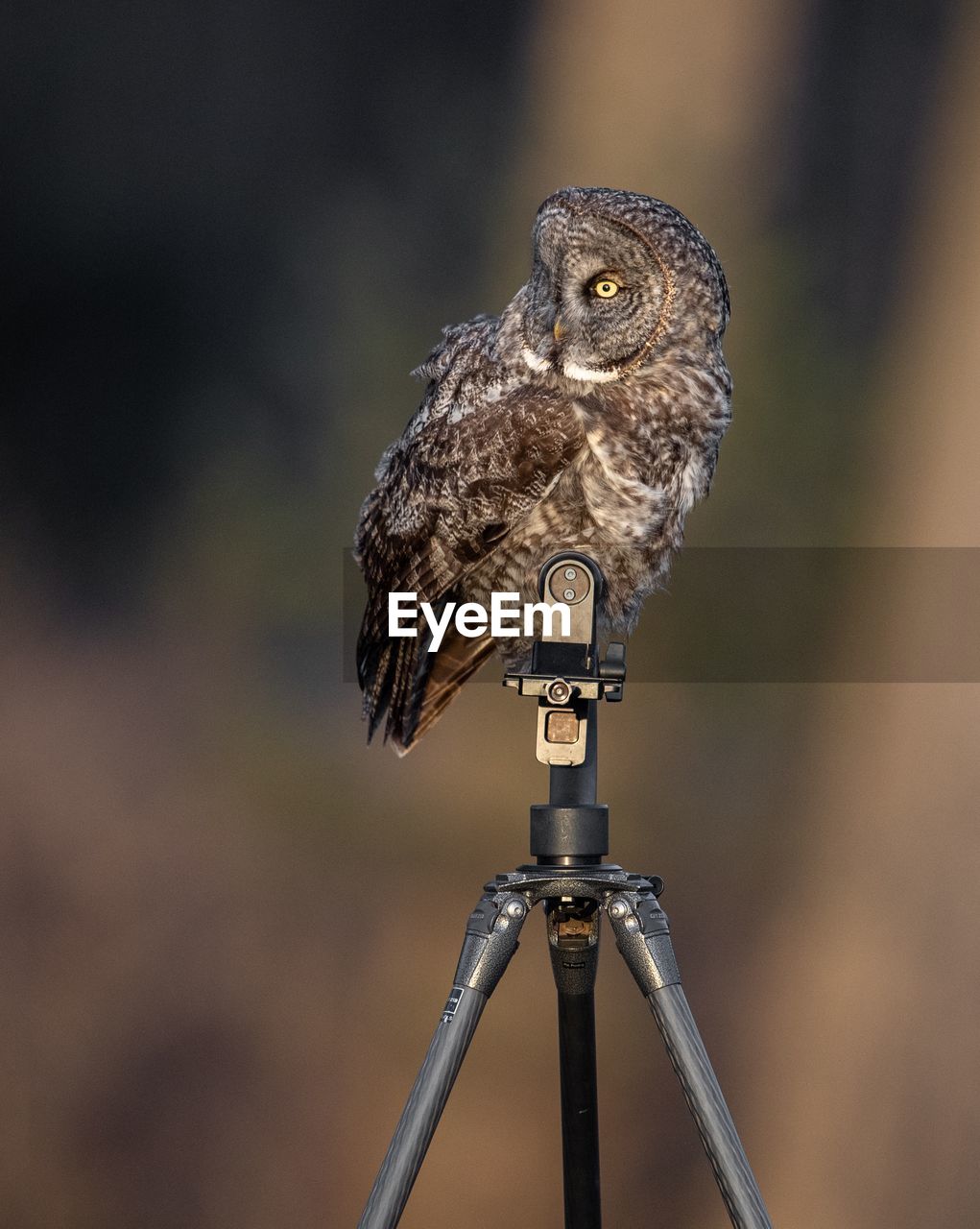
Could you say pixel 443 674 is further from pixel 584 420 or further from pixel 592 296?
pixel 592 296

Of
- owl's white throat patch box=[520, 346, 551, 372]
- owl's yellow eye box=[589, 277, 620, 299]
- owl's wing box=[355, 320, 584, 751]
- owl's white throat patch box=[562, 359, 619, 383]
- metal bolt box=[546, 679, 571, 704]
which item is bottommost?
metal bolt box=[546, 679, 571, 704]

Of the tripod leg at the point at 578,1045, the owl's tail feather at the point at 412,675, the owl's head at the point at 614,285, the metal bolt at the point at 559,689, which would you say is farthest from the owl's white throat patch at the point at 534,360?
the tripod leg at the point at 578,1045

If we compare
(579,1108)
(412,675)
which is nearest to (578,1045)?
(579,1108)

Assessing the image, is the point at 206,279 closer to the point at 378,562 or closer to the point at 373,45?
the point at 373,45

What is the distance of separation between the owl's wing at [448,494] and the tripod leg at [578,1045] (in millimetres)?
478

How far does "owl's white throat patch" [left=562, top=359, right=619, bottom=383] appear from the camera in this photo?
1564 millimetres

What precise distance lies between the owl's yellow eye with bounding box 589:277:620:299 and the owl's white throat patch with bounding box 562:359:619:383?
Result: 83mm

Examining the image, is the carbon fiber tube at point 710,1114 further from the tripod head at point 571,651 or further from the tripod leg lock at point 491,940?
the tripod head at point 571,651

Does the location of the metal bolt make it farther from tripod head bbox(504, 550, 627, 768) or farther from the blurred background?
the blurred background

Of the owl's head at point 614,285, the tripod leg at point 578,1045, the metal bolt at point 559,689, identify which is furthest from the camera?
the owl's head at point 614,285

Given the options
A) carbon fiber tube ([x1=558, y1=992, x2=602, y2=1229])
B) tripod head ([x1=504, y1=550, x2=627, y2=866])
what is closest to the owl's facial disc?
tripod head ([x1=504, y1=550, x2=627, y2=866])

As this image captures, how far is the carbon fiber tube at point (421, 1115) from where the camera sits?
1280 mm

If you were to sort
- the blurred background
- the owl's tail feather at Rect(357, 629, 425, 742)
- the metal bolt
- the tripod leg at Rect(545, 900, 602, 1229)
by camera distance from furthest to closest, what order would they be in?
1. the blurred background
2. the owl's tail feather at Rect(357, 629, 425, 742)
3. the tripod leg at Rect(545, 900, 602, 1229)
4. the metal bolt

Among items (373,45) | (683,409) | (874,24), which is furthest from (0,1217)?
(874,24)
